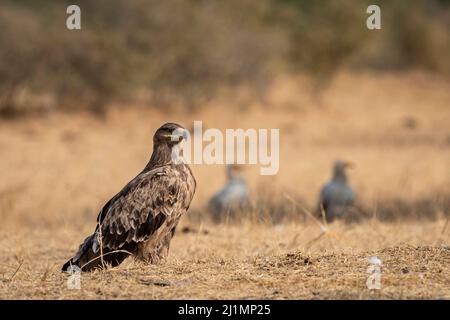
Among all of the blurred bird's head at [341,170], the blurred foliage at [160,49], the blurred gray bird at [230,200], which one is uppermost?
the blurred foliage at [160,49]

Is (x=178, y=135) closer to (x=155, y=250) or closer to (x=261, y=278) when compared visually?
(x=155, y=250)

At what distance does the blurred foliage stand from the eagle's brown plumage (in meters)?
19.8

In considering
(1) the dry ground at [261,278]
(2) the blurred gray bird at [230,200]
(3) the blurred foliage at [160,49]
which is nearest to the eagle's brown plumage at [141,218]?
(1) the dry ground at [261,278]

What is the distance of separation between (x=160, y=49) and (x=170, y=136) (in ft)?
71.5

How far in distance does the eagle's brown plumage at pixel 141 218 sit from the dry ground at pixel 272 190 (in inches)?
15.4

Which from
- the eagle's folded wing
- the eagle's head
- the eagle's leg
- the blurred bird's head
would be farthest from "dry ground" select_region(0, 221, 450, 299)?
the blurred bird's head

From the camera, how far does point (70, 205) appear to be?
14867 millimetres

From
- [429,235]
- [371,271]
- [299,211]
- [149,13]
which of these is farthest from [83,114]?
[371,271]

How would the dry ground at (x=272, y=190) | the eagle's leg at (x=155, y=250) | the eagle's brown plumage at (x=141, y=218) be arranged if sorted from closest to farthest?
Result: the dry ground at (x=272, y=190) < the eagle's brown plumage at (x=141, y=218) < the eagle's leg at (x=155, y=250)

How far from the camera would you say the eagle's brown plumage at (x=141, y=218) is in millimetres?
6832

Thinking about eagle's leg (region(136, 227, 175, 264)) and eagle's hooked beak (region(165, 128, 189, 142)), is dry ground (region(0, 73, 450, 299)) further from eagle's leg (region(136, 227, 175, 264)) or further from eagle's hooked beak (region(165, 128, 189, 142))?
eagle's hooked beak (region(165, 128, 189, 142))

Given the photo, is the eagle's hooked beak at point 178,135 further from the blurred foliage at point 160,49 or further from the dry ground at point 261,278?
the blurred foliage at point 160,49

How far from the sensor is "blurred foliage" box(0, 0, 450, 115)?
86.3 feet
